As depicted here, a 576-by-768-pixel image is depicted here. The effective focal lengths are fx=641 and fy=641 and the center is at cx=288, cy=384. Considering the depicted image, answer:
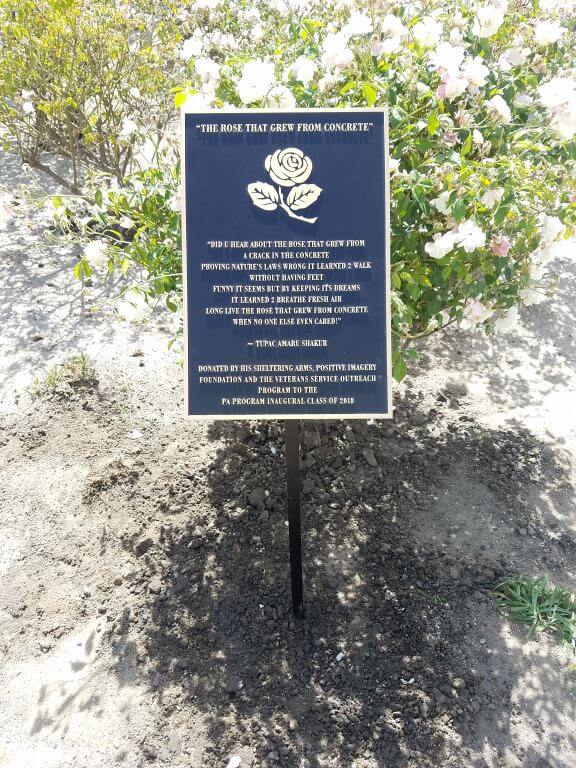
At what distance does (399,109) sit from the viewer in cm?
236

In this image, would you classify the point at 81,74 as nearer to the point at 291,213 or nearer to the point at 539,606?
the point at 291,213

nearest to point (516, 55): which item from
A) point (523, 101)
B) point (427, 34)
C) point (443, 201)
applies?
point (523, 101)

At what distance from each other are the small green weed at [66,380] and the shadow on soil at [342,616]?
0.98 m

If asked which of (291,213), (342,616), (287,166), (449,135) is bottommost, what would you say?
→ (342,616)

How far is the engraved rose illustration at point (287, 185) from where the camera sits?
6.53ft

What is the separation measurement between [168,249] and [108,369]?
155cm

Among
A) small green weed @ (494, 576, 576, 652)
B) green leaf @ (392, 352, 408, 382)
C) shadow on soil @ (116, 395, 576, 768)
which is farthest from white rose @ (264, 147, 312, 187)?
small green weed @ (494, 576, 576, 652)

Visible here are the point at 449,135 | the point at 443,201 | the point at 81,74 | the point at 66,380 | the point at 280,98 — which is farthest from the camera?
the point at 81,74

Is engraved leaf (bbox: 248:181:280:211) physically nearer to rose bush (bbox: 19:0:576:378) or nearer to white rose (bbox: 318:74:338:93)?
rose bush (bbox: 19:0:576:378)

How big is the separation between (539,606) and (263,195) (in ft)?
6.47

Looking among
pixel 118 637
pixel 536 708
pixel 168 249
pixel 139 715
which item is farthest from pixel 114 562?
pixel 536 708

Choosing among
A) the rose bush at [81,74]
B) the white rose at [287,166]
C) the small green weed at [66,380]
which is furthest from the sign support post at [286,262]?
the rose bush at [81,74]

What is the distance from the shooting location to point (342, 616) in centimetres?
264

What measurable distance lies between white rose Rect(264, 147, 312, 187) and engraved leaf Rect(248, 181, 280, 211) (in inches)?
1.4
